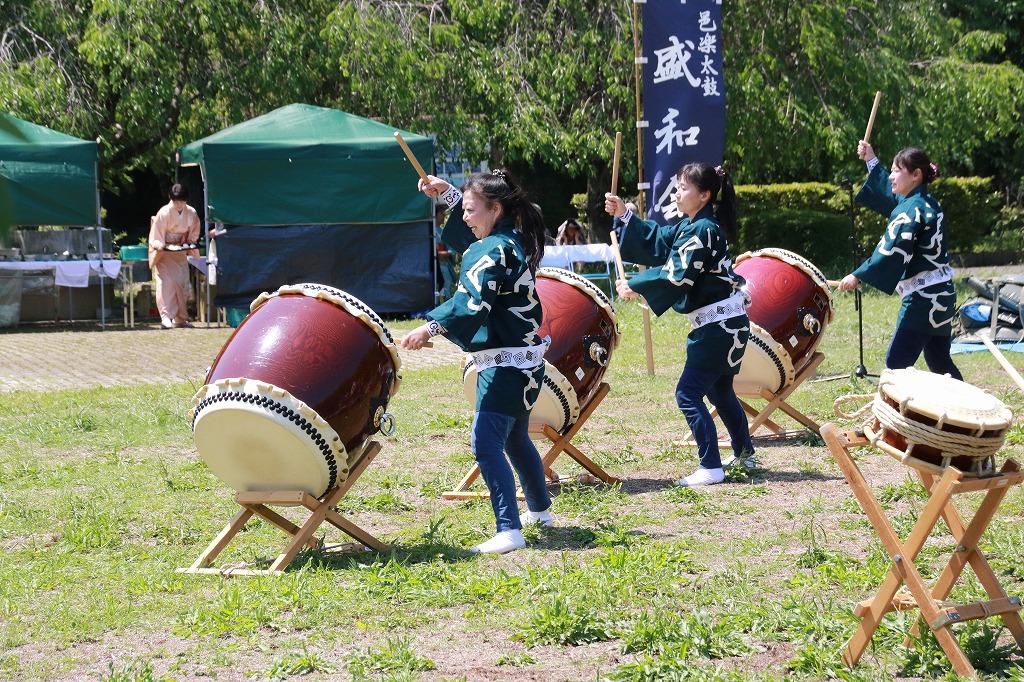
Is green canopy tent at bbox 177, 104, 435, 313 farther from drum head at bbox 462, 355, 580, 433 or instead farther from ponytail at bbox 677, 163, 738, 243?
drum head at bbox 462, 355, 580, 433

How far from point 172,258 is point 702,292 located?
9.09 m

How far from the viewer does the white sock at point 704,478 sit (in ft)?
18.7

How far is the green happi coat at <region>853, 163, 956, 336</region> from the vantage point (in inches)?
241

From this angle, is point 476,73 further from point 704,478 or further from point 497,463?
point 497,463

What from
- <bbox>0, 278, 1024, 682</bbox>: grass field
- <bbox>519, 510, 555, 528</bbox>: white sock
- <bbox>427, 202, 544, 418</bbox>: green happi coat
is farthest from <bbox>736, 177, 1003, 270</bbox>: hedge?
<bbox>427, 202, 544, 418</bbox>: green happi coat

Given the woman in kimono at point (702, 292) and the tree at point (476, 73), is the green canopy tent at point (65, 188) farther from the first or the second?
the woman in kimono at point (702, 292)

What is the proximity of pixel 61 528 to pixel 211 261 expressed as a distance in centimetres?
845

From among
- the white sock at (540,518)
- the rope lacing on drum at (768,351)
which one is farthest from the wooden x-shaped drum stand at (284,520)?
the rope lacing on drum at (768,351)

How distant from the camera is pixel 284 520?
457cm

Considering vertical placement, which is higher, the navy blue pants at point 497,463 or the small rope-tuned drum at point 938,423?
the small rope-tuned drum at point 938,423

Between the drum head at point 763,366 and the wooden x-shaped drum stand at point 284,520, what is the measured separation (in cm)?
265

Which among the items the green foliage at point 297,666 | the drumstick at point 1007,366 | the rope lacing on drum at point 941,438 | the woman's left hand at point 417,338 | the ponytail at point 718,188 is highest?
the ponytail at point 718,188

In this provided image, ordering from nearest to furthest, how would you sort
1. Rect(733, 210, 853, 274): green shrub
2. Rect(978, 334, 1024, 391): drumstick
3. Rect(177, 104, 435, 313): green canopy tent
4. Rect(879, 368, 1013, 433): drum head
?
Rect(879, 368, 1013, 433): drum head < Rect(978, 334, 1024, 391): drumstick < Rect(177, 104, 435, 313): green canopy tent < Rect(733, 210, 853, 274): green shrub

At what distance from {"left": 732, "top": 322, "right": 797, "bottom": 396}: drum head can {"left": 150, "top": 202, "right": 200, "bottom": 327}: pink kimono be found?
8.48m
